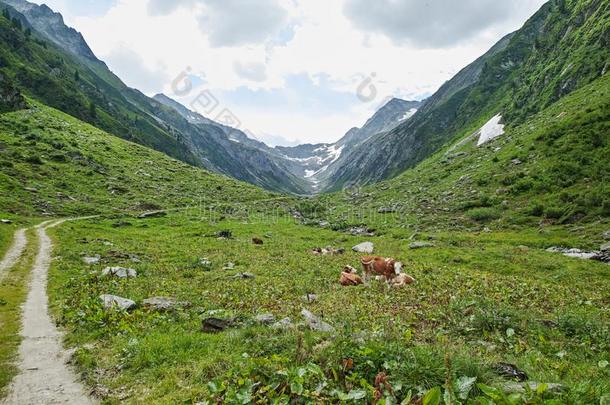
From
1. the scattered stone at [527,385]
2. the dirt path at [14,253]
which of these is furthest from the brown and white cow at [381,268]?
the dirt path at [14,253]

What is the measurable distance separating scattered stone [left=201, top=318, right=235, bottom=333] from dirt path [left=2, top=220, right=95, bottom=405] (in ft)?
11.5

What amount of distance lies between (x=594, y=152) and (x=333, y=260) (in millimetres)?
29373

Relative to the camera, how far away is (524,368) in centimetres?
799

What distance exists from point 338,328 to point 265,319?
106 inches

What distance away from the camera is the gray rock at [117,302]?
45.6 ft

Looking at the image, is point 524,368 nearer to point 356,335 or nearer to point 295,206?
point 356,335

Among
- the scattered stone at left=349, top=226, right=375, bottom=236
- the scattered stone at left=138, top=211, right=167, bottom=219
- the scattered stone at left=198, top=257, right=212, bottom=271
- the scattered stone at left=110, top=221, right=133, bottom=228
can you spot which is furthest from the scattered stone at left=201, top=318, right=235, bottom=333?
the scattered stone at left=138, top=211, right=167, bottom=219

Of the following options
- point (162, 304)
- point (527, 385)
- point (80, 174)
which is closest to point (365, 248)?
point (162, 304)

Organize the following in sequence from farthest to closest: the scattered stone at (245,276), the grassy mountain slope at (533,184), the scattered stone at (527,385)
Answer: the grassy mountain slope at (533,184) → the scattered stone at (245,276) → the scattered stone at (527,385)

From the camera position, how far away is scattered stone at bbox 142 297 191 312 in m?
14.2

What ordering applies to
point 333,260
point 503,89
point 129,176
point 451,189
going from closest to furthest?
1. point 333,260
2. point 451,189
3. point 129,176
4. point 503,89

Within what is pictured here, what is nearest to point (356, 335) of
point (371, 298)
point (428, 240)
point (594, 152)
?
point (371, 298)

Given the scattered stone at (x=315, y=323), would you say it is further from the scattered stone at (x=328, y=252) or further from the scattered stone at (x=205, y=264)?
the scattered stone at (x=328, y=252)

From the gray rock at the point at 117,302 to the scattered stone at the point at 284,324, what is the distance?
601cm
